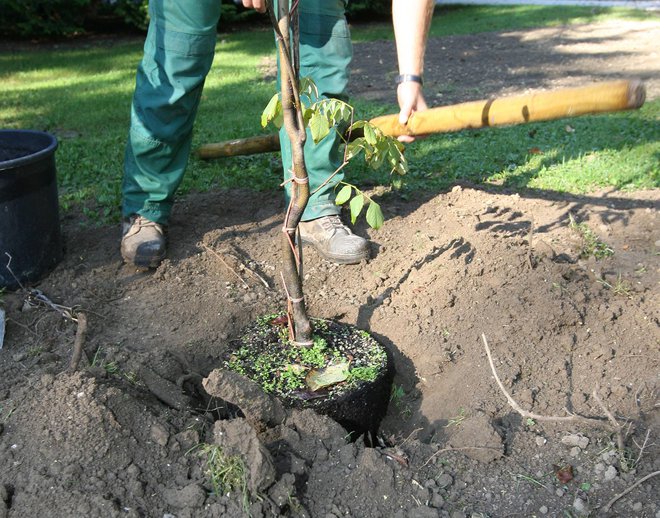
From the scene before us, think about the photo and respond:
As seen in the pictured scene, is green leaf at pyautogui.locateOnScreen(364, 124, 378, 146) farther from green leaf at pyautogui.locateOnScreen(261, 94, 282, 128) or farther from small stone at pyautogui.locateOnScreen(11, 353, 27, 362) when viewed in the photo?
small stone at pyautogui.locateOnScreen(11, 353, 27, 362)

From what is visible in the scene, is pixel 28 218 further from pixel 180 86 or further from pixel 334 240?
pixel 334 240

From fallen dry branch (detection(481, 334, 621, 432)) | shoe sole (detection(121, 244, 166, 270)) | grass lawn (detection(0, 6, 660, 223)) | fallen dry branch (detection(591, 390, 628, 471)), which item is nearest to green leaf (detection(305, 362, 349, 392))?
fallen dry branch (detection(481, 334, 621, 432))

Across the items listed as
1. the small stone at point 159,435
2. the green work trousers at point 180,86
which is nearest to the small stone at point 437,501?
the small stone at point 159,435

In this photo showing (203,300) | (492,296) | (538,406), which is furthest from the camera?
(203,300)

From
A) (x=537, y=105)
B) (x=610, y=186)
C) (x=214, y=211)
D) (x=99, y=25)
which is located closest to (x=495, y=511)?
(x=537, y=105)

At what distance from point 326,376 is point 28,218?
5.07 feet

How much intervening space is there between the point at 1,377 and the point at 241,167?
95.4 inches

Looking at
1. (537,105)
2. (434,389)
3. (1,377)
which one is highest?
(537,105)

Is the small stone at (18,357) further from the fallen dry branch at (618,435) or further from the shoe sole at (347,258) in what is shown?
the fallen dry branch at (618,435)

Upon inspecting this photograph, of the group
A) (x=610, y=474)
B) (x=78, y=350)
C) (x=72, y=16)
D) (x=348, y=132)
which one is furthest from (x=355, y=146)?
(x=72, y=16)

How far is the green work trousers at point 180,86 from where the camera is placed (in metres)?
3.30

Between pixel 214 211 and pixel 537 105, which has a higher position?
pixel 537 105

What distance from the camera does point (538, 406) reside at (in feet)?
8.49

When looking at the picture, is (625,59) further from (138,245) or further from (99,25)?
(99,25)
